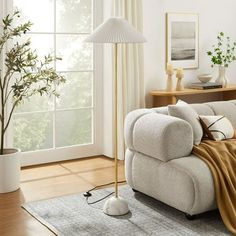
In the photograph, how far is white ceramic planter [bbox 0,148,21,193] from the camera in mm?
4379

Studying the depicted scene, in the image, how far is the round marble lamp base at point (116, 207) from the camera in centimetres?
379

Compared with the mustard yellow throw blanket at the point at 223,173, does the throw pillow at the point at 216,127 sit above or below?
above

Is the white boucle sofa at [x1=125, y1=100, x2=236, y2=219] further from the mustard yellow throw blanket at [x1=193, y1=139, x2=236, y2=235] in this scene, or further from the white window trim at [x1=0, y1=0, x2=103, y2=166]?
the white window trim at [x1=0, y1=0, x2=103, y2=166]

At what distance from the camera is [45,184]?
470cm

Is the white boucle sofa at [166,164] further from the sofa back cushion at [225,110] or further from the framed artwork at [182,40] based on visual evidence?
the framed artwork at [182,40]

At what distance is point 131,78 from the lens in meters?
5.51

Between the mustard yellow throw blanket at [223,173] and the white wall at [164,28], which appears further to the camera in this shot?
the white wall at [164,28]

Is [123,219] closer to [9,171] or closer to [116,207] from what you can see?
[116,207]

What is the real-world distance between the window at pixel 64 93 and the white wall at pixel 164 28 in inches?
23.8

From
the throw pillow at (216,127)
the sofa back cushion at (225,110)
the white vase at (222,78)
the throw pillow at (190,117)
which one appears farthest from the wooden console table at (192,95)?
the throw pillow at (190,117)

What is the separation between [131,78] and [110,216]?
6.88 feet

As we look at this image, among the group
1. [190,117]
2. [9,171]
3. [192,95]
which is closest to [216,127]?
[190,117]

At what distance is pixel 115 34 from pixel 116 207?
4.23 ft

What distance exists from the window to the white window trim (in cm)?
1
